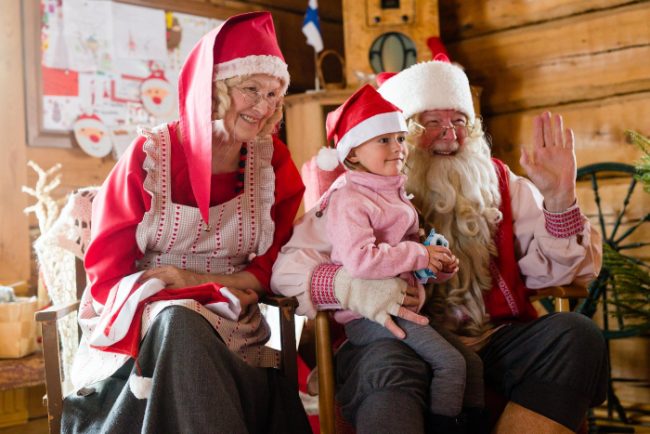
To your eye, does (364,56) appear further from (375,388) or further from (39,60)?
(375,388)

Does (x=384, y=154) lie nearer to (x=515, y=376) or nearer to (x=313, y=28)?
(x=515, y=376)

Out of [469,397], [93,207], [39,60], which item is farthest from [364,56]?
[469,397]

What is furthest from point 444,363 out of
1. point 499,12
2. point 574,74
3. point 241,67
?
point 499,12

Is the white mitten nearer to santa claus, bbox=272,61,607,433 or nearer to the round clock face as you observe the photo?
santa claus, bbox=272,61,607,433

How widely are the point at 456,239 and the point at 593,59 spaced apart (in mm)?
1737

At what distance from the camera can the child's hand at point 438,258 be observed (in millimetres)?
1793

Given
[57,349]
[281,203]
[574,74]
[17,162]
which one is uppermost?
[574,74]

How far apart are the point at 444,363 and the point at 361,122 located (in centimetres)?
64

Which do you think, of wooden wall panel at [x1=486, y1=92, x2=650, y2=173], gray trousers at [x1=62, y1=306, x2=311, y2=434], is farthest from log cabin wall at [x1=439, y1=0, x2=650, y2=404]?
gray trousers at [x1=62, y1=306, x2=311, y2=434]

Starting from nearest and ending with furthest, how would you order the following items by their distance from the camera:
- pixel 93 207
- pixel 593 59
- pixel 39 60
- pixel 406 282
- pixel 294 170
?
1. pixel 406 282
2. pixel 93 207
3. pixel 294 170
4. pixel 39 60
5. pixel 593 59

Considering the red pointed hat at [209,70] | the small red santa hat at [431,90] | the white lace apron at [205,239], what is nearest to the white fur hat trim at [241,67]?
the red pointed hat at [209,70]

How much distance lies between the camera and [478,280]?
2.04m

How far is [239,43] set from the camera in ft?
6.19

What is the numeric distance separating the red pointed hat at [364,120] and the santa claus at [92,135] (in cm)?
158
